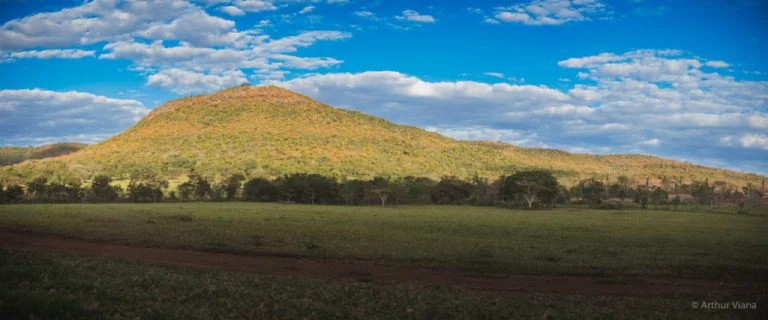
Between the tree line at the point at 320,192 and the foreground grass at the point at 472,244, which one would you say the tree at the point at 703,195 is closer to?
the tree line at the point at 320,192

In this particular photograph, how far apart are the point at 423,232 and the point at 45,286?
98.2 feet

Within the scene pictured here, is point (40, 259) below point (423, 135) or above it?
below

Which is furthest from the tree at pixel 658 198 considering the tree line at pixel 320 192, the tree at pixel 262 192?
the tree at pixel 262 192

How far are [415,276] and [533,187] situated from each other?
83.8 meters

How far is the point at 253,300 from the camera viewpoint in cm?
1290

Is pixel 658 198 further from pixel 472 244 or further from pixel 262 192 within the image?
pixel 472 244

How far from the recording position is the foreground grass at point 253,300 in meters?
10.9

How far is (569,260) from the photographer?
2622 cm

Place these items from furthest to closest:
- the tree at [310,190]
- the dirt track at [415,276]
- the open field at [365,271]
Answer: the tree at [310,190], the dirt track at [415,276], the open field at [365,271]

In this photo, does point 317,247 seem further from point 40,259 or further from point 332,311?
point 332,311

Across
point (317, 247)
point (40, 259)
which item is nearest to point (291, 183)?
point (317, 247)

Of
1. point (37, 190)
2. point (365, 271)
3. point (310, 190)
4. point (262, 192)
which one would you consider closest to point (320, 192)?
point (310, 190)

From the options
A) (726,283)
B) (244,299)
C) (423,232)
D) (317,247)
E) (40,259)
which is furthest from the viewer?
(423,232)

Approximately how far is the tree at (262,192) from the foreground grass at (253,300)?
3342 inches
